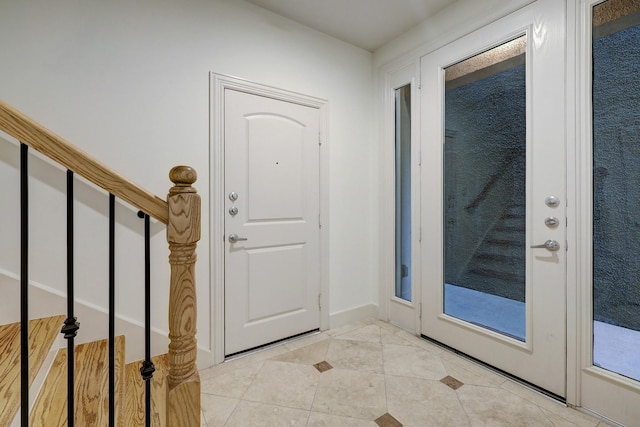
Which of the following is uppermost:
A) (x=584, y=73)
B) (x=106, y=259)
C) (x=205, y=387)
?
(x=584, y=73)

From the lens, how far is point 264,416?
1.65 m

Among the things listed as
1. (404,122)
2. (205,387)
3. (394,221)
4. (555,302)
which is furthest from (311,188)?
(555,302)

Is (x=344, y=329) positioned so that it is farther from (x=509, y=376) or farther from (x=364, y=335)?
(x=509, y=376)

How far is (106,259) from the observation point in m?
1.80

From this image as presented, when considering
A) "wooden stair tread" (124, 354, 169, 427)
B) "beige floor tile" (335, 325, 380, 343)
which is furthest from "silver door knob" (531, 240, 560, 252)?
"wooden stair tread" (124, 354, 169, 427)

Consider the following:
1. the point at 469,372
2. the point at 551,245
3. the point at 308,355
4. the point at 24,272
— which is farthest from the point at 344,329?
the point at 24,272

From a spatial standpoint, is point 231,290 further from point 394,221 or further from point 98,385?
point 394,221

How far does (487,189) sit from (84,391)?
2.49 meters

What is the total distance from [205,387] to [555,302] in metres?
2.10

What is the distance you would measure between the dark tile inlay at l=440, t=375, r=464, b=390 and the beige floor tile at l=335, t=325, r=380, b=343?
629 millimetres

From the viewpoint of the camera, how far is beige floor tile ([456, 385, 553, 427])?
62.8 inches

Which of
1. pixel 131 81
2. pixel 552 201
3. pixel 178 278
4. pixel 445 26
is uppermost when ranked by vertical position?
pixel 445 26

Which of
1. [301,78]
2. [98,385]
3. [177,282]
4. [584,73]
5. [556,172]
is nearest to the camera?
[177,282]

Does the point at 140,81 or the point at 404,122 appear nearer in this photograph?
the point at 140,81
